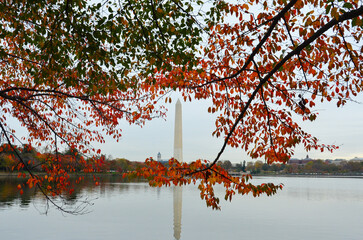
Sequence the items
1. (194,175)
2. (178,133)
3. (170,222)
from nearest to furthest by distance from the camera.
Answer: (194,175) → (170,222) → (178,133)

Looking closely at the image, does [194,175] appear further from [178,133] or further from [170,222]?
[178,133]

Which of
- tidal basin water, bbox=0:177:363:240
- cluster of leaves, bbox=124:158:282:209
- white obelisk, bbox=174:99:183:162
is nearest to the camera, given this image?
cluster of leaves, bbox=124:158:282:209

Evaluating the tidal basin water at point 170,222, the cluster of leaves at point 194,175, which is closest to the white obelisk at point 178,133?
the tidal basin water at point 170,222

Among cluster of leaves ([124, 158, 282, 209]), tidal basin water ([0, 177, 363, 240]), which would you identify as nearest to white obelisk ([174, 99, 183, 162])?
tidal basin water ([0, 177, 363, 240])

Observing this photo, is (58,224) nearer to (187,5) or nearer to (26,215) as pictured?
(26,215)

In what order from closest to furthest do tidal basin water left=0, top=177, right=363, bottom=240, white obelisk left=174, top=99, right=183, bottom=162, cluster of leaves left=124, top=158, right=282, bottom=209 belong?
cluster of leaves left=124, top=158, right=282, bottom=209 → tidal basin water left=0, top=177, right=363, bottom=240 → white obelisk left=174, top=99, right=183, bottom=162

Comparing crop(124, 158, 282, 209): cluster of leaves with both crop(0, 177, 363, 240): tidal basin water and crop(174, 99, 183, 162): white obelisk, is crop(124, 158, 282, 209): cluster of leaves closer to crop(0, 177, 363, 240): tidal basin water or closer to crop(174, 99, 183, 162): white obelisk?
crop(0, 177, 363, 240): tidal basin water

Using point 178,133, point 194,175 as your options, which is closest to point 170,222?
point 194,175

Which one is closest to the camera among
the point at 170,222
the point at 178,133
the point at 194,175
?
the point at 194,175

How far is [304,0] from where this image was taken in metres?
9.85

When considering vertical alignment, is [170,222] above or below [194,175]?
below

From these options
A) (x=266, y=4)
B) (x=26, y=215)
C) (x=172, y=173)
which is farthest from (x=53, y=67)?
(x=26, y=215)

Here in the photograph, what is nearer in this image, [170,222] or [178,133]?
[170,222]

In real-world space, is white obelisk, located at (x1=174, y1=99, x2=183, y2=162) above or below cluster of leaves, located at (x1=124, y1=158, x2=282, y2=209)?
above
